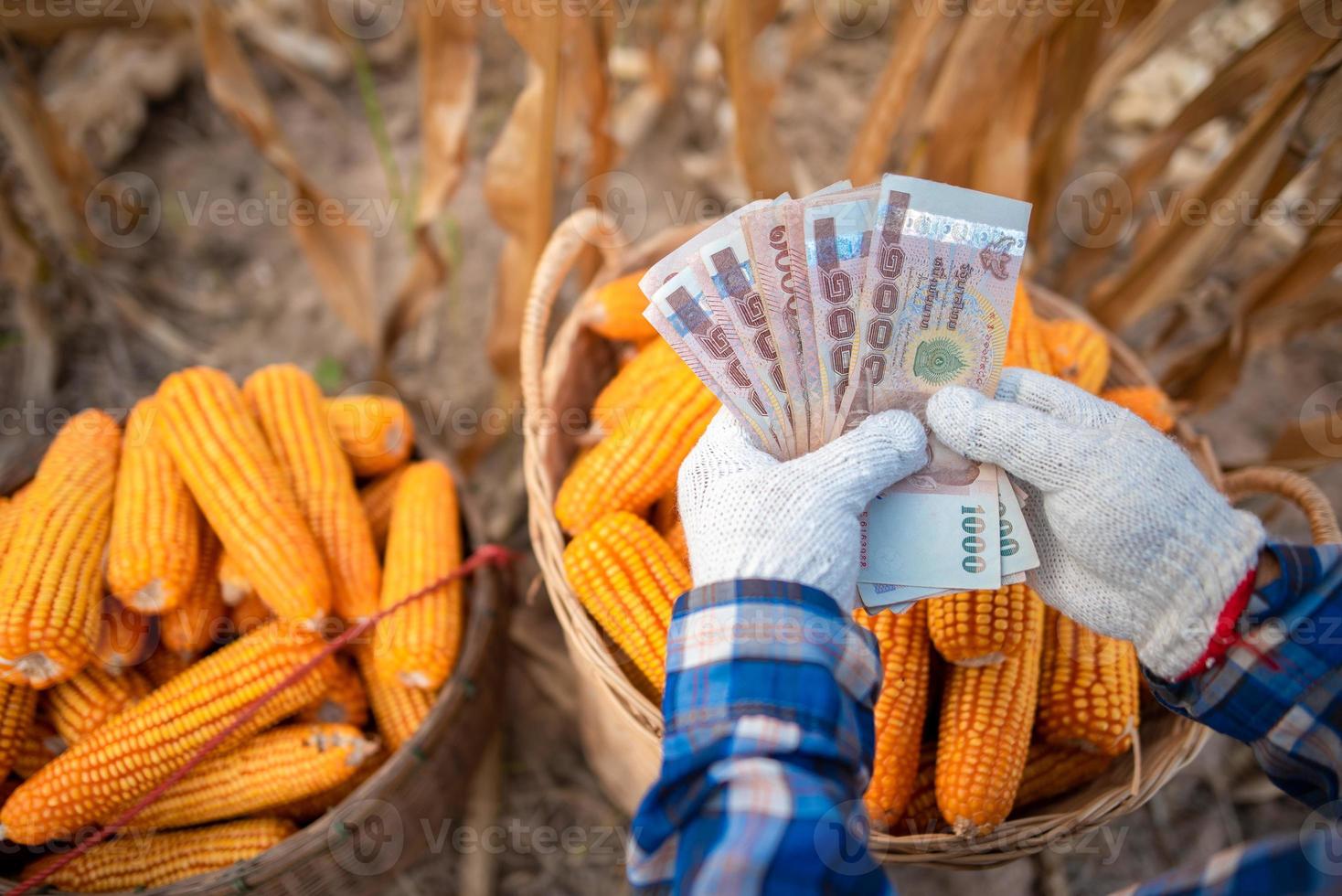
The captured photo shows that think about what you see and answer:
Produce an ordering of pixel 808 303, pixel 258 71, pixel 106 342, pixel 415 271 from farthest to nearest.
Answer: pixel 258 71
pixel 106 342
pixel 415 271
pixel 808 303

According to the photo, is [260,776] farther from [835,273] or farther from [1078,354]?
[1078,354]

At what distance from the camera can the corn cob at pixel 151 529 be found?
1.58m

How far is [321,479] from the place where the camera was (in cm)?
183

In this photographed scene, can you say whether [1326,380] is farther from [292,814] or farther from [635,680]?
[292,814]

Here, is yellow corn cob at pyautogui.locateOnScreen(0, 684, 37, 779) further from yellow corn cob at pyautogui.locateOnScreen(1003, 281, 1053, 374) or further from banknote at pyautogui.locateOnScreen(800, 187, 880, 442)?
yellow corn cob at pyautogui.locateOnScreen(1003, 281, 1053, 374)

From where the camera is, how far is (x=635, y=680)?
1549mm

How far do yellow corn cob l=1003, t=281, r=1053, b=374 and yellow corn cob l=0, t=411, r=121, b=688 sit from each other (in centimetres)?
198

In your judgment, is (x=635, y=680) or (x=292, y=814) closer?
(x=635, y=680)

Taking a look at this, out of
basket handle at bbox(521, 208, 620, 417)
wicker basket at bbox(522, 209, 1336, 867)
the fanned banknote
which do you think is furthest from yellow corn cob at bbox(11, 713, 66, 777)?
the fanned banknote

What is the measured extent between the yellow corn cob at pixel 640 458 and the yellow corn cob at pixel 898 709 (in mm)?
494

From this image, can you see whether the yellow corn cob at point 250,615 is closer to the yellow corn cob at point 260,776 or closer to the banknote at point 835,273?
the yellow corn cob at point 260,776

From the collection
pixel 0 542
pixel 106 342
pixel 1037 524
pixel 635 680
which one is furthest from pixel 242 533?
pixel 106 342

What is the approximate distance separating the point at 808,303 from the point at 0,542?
68.8 inches

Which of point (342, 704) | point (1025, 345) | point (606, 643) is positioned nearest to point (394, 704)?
point (342, 704)
